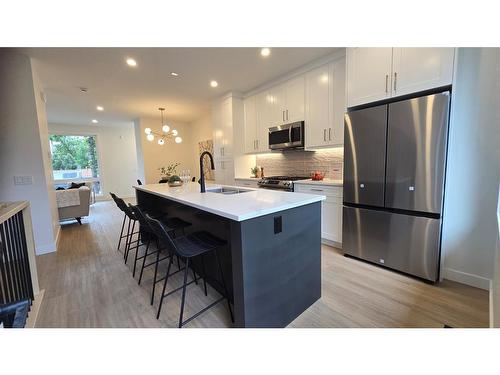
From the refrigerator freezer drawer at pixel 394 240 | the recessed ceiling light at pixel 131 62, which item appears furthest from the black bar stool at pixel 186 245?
the recessed ceiling light at pixel 131 62

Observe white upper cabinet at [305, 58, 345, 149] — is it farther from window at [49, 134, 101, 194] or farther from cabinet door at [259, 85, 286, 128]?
window at [49, 134, 101, 194]

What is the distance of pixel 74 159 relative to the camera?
7539mm

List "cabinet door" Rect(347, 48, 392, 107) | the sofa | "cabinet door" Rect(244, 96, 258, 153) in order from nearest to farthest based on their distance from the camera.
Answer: "cabinet door" Rect(347, 48, 392, 107) < "cabinet door" Rect(244, 96, 258, 153) < the sofa

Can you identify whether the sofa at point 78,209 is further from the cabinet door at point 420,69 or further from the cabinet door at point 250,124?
the cabinet door at point 420,69

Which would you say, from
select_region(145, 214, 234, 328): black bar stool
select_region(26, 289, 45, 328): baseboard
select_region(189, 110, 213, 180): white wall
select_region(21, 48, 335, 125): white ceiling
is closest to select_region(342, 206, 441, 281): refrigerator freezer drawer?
select_region(145, 214, 234, 328): black bar stool

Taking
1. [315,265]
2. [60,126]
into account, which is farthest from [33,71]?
[60,126]

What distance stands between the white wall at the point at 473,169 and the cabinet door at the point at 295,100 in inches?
75.0

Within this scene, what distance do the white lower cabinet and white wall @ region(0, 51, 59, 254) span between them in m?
3.95

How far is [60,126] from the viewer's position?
7203 millimetres

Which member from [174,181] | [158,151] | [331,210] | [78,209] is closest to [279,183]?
[331,210]

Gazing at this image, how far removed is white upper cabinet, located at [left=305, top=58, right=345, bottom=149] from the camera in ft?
10.2

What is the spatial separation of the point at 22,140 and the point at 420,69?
498cm

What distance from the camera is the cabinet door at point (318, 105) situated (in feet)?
10.6

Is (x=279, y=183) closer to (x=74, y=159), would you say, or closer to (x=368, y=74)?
(x=368, y=74)
